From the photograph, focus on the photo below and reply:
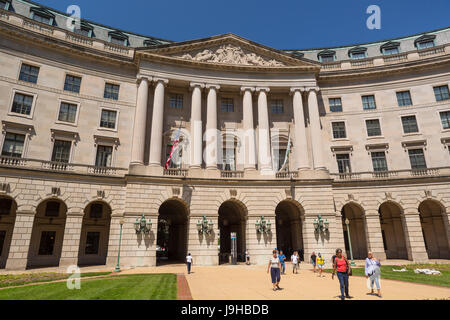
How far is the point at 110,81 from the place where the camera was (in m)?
35.0

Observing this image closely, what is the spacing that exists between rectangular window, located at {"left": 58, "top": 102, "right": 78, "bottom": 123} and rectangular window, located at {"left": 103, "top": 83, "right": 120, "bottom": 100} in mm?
4043

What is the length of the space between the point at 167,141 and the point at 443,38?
42.7m

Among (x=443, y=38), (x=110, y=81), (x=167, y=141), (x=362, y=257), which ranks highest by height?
(x=443, y=38)

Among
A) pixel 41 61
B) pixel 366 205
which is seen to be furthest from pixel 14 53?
pixel 366 205

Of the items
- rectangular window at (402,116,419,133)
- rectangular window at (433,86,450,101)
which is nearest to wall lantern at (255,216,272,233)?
rectangular window at (402,116,419,133)

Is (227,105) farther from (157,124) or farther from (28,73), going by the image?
(28,73)

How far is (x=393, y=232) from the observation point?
119ft

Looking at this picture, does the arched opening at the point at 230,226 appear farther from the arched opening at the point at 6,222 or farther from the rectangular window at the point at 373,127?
the arched opening at the point at 6,222

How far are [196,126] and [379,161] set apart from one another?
25.1 m

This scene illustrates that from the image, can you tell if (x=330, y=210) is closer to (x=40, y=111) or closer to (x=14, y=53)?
(x=40, y=111)

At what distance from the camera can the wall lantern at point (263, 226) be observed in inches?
1192

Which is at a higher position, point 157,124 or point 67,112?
point 67,112

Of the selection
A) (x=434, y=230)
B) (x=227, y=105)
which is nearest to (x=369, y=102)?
(x=434, y=230)

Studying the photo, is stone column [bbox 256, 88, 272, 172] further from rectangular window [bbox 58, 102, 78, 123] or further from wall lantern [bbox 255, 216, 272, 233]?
rectangular window [bbox 58, 102, 78, 123]
